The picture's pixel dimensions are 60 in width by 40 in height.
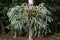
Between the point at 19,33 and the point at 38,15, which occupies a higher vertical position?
the point at 38,15

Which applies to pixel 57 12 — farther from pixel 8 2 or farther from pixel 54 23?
pixel 8 2

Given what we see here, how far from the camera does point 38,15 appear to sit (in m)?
6.90

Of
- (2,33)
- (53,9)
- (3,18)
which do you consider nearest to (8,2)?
(3,18)

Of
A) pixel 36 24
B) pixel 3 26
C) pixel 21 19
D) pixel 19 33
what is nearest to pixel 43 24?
pixel 36 24

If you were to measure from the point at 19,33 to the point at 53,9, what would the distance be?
2061mm

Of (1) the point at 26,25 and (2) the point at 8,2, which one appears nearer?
(1) the point at 26,25

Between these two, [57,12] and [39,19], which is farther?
[57,12]

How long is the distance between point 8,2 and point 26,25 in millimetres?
3529

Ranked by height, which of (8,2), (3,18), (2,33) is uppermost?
(8,2)

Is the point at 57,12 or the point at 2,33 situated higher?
the point at 57,12

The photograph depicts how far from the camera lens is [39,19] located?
22.9 feet

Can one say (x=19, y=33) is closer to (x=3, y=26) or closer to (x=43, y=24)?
(x=3, y=26)

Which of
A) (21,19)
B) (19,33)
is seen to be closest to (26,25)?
(21,19)

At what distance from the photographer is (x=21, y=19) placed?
705 centimetres
